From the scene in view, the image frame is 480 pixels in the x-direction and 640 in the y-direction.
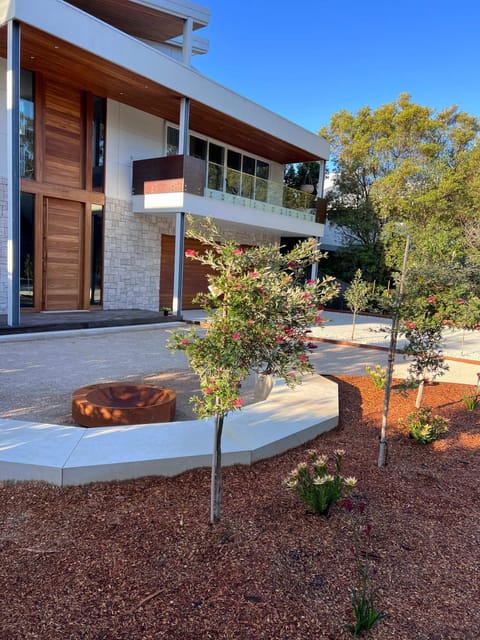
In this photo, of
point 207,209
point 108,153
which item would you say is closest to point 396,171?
point 207,209

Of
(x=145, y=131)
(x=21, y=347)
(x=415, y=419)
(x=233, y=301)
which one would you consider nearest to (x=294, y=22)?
(x=145, y=131)

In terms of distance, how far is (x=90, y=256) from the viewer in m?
12.1

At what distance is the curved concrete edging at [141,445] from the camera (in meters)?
3.14

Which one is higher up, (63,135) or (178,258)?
(63,135)

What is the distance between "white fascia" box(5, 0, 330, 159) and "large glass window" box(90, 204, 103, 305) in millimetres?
3722

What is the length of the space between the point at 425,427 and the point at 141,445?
8.57 ft

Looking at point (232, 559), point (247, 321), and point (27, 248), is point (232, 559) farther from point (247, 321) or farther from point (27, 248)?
point (27, 248)

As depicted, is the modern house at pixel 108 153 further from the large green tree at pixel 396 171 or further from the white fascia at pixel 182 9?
the large green tree at pixel 396 171

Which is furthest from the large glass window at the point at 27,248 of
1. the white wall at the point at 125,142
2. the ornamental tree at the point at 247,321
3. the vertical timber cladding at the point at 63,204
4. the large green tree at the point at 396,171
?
the large green tree at the point at 396,171

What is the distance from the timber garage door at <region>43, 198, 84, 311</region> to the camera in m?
11.2

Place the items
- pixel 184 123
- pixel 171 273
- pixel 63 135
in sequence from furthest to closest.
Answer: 1. pixel 171 273
2. pixel 184 123
3. pixel 63 135

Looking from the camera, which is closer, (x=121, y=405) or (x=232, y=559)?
(x=232, y=559)

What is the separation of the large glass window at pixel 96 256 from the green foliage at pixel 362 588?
10.6 m

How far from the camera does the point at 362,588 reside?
2293 millimetres
